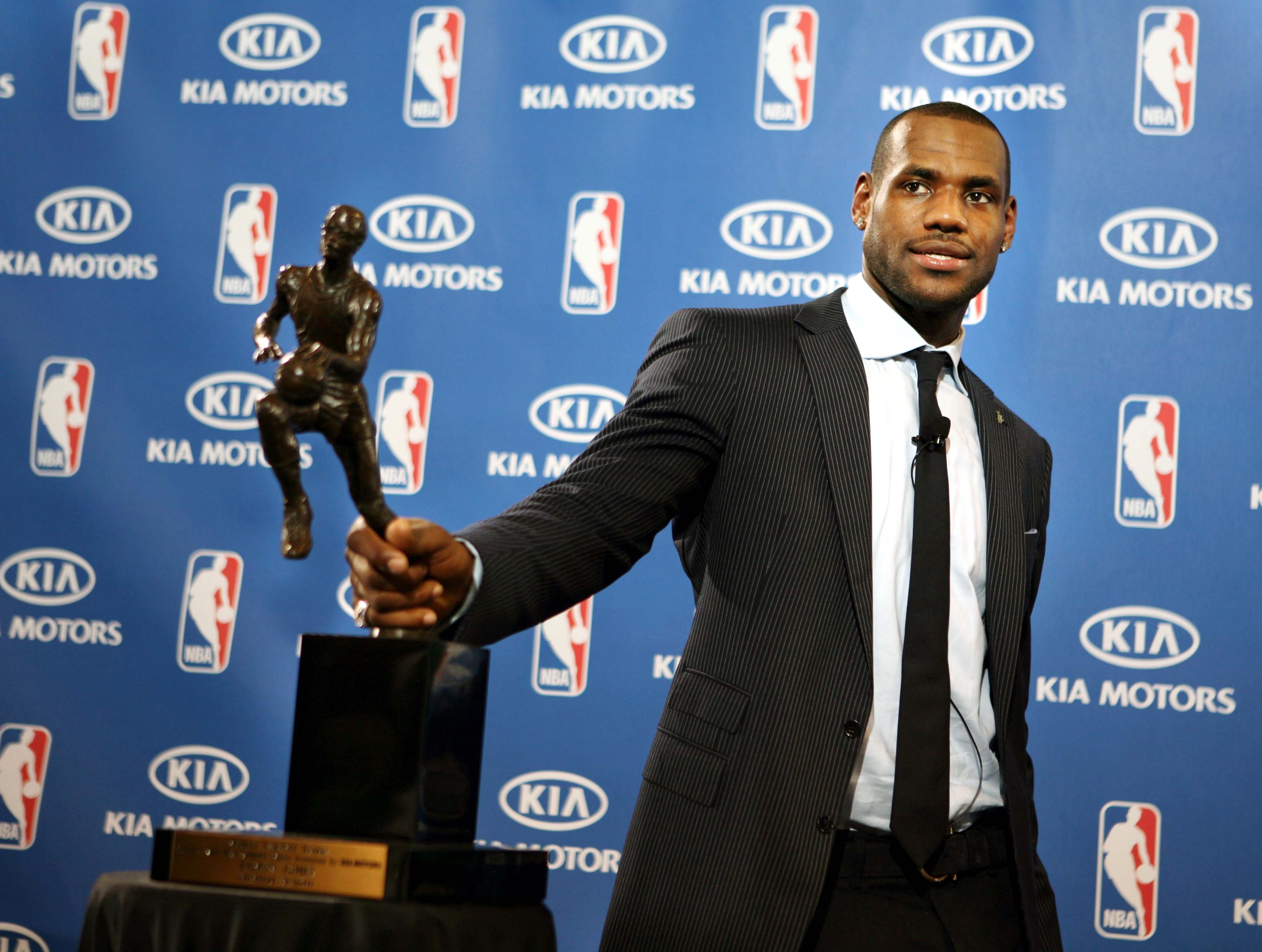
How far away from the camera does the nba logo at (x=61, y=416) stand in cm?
337

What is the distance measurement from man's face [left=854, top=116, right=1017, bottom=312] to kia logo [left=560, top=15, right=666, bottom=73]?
1.52m

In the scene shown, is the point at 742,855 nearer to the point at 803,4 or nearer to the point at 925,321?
the point at 925,321

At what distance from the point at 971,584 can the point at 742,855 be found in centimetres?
50

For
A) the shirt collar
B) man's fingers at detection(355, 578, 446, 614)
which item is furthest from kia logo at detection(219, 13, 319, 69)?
man's fingers at detection(355, 578, 446, 614)

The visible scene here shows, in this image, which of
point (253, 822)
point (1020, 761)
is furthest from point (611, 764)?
point (1020, 761)

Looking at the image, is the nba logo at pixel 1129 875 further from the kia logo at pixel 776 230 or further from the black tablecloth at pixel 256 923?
the black tablecloth at pixel 256 923

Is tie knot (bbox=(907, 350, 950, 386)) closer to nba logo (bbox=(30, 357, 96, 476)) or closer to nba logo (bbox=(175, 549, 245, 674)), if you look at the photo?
nba logo (bbox=(175, 549, 245, 674))

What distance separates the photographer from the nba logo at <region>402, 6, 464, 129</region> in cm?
336

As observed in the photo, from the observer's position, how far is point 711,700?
1573 mm

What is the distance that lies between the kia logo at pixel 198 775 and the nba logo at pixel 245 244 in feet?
3.99

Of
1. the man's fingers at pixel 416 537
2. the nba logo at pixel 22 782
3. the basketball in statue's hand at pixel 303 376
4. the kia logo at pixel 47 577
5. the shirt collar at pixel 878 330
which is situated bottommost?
the nba logo at pixel 22 782

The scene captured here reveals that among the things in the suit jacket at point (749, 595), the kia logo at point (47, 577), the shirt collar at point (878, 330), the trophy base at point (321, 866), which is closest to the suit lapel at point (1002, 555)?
the suit jacket at point (749, 595)

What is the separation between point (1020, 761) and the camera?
170 centimetres

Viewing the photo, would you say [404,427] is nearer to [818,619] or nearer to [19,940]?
[19,940]
